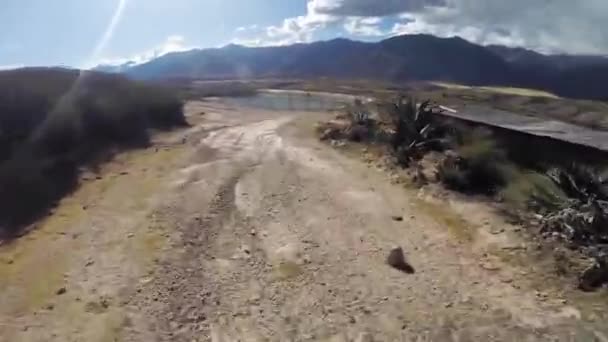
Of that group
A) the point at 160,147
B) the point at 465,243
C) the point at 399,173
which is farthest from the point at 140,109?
the point at 465,243

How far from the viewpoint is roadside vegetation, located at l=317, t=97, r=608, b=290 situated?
1189 cm

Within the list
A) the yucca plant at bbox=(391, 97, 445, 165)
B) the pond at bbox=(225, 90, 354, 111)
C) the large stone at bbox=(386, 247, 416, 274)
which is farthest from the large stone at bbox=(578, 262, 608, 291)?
the pond at bbox=(225, 90, 354, 111)

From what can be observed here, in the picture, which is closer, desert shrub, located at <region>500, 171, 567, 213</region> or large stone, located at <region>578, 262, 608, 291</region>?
large stone, located at <region>578, 262, 608, 291</region>

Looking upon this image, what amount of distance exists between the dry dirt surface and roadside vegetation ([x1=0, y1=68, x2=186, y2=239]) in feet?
4.64

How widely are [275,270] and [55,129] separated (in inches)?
642

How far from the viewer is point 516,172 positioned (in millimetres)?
16609

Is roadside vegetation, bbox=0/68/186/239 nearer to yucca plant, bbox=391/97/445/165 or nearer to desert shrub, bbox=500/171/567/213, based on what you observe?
yucca plant, bbox=391/97/445/165

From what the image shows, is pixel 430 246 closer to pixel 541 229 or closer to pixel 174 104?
pixel 541 229

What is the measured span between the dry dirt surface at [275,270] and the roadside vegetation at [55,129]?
1414mm

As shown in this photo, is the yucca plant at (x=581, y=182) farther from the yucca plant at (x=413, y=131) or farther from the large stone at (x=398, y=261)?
the yucca plant at (x=413, y=131)

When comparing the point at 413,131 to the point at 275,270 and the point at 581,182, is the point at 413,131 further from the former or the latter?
the point at 275,270

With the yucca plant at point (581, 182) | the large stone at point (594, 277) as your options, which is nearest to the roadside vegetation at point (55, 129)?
the large stone at point (594, 277)

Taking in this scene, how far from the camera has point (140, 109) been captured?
35156mm

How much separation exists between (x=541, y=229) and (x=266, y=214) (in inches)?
270
